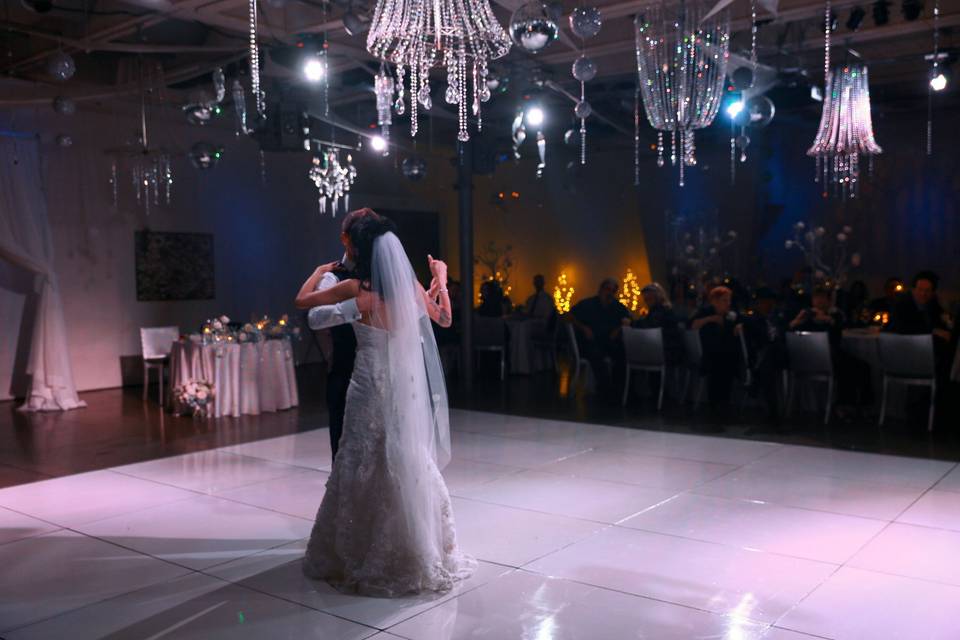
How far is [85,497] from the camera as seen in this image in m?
5.46

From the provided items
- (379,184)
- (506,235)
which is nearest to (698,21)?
(379,184)

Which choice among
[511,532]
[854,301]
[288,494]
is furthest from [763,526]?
[854,301]

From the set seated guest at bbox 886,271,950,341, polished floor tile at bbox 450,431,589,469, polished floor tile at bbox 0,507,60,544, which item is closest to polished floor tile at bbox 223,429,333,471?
polished floor tile at bbox 450,431,589,469

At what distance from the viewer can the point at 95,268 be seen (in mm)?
10617

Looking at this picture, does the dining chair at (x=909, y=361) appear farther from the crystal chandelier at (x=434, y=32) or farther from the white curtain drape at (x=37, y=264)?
the white curtain drape at (x=37, y=264)


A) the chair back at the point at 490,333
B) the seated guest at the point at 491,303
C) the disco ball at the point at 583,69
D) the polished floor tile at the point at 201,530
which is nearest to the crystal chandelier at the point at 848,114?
the disco ball at the point at 583,69

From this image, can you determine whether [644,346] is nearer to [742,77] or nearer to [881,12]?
[742,77]

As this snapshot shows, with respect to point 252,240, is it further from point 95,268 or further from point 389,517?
point 389,517

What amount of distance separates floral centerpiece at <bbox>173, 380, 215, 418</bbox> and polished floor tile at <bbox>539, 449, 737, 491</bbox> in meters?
3.92

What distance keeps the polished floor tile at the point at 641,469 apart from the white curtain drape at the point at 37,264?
6.08m

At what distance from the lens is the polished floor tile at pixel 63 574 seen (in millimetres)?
3600

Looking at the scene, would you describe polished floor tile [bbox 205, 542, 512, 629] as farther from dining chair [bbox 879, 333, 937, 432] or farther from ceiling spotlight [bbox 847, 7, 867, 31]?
ceiling spotlight [bbox 847, 7, 867, 31]

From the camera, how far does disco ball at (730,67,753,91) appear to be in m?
6.73

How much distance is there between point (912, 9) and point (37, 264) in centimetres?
933
